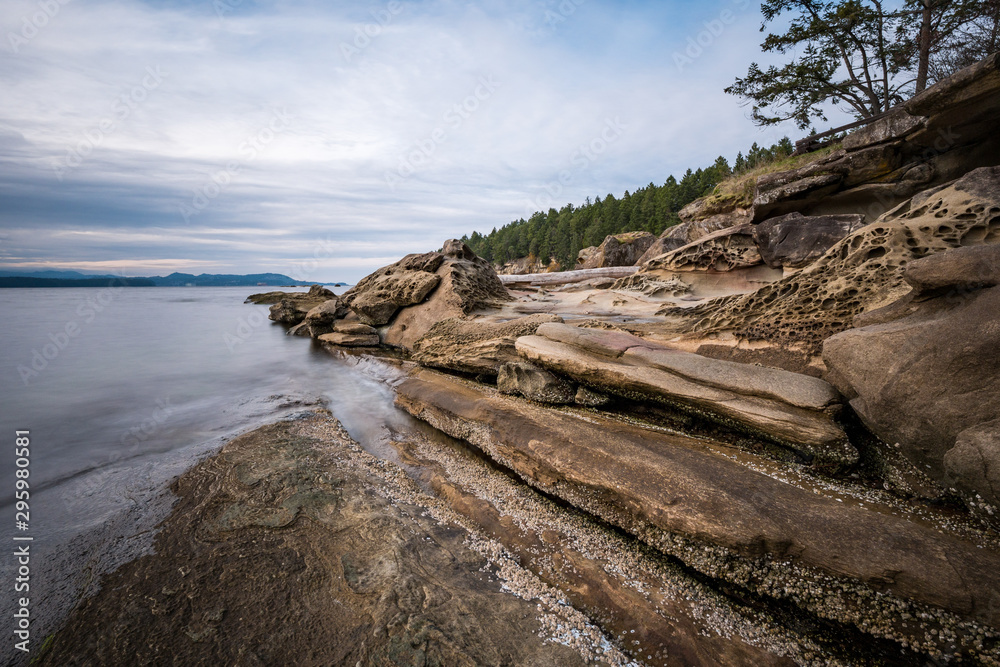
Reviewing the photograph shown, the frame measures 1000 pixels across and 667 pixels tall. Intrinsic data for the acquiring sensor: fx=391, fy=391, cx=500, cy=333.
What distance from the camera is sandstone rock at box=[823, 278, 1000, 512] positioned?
2641 millimetres

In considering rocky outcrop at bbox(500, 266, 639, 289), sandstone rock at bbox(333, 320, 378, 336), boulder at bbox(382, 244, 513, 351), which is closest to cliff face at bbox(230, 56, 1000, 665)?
boulder at bbox(382, 244, 513, 351)

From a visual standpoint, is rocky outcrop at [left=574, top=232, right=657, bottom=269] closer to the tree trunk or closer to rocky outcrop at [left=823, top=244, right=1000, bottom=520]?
the tree trunk

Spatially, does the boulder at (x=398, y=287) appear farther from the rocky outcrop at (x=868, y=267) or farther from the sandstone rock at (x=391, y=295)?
the rocky outcrop at (x=868, y=267)

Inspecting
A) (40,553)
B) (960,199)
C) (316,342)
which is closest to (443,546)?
(40,553)

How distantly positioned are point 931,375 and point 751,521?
5.58 ft

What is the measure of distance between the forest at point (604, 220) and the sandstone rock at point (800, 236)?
3081cm

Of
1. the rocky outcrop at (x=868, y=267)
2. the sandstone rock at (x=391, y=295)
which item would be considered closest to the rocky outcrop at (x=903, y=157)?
the rocky outcrop at (x=868, y=267)

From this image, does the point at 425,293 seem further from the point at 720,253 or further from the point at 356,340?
the point at 720,253

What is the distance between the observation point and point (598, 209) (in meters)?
59.7

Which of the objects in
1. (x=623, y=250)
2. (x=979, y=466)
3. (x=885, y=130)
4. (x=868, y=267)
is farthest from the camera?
(x=623, y=250)

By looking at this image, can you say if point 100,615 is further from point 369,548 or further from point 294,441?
point 294,441

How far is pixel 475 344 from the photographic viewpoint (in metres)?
7.11

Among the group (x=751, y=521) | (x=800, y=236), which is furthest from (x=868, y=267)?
(x=800, y=236)

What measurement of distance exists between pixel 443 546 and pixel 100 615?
2.05 metres
